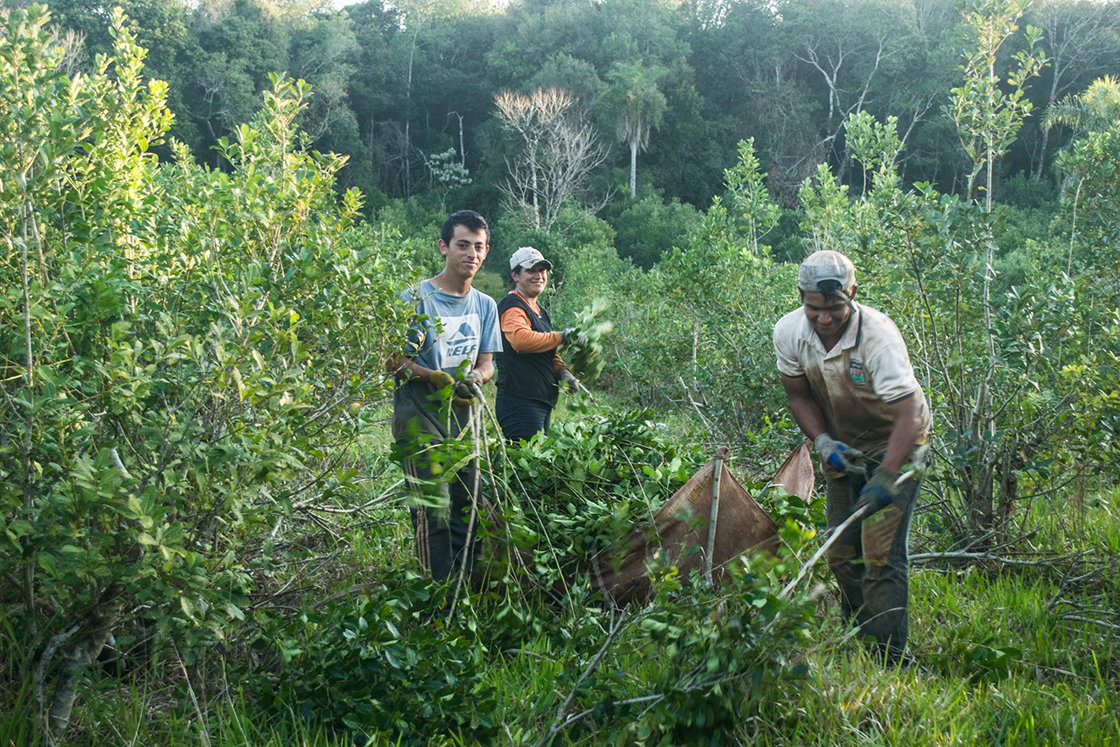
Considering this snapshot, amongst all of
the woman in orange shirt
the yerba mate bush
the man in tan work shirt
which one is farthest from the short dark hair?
the man in tan work shirt

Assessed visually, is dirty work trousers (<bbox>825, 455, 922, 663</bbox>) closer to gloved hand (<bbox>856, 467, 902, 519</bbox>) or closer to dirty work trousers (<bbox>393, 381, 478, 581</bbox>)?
gloved hand (<bbox>856, 467, 902, 519</bbox>)

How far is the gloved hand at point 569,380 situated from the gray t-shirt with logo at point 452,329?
Answer: 0.40 metres

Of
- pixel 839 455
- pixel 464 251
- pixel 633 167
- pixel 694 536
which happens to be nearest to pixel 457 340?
pixel 464 251

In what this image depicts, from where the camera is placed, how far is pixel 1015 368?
14.2 ft

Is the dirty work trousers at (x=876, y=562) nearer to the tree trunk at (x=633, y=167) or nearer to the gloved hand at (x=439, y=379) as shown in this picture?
the gloved hand at (x=439, y=379)

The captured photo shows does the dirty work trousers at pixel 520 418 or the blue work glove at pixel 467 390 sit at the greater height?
the blue work glove at pixel 467 390

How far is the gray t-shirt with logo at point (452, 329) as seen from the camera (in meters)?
3.94

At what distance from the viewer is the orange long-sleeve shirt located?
459cm

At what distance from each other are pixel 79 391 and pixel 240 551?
31.8 inches

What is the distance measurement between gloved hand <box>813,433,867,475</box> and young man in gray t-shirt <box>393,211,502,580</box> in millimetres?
1401

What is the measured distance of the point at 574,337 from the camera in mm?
4699

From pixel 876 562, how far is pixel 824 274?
111 cm

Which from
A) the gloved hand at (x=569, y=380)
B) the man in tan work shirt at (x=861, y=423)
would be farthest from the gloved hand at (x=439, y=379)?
the man in tan work shirt at (x=861, y=423)

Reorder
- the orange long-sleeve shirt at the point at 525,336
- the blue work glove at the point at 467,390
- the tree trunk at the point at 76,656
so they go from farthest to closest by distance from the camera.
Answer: the orange long-sleeve shirt at the point at 525,336 < the blue work glove at the point at 467,390 < the tree trunk at the point at 76,656
